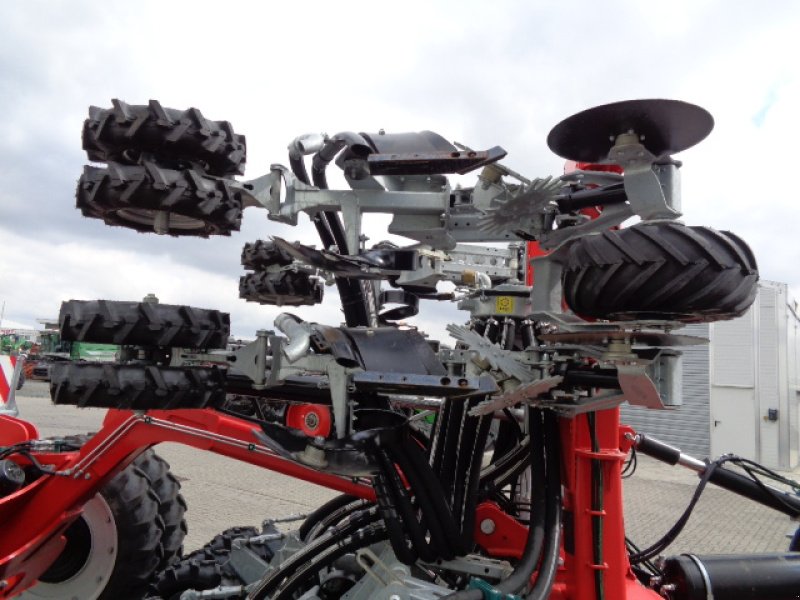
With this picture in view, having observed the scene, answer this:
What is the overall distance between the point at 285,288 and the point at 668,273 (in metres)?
2.92

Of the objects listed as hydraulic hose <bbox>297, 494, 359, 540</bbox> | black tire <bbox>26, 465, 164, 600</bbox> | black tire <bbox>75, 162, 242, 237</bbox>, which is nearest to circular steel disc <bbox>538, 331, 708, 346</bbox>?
black tire <bbox>75, 162, 242, 237</bbox>

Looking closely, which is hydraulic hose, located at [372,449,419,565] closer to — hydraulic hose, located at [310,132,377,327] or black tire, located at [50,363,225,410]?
black tire, located at [50,363,225,410]

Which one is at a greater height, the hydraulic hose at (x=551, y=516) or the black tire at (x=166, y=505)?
the hydraulic hose at (x=551, y=516)

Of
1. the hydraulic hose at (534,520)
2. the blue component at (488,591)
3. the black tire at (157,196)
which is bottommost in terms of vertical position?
the blue component at (488,591)

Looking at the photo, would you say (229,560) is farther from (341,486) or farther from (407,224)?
(407,224)

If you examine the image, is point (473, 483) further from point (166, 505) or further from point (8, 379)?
point (8, 379)

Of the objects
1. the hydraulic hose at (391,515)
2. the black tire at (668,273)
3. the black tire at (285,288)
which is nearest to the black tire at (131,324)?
the hydraulic hose at (391,515)

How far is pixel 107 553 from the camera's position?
3918 mm

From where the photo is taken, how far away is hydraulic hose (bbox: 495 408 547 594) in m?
2.45

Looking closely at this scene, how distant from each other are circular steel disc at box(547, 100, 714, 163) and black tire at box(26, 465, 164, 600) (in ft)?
10.9

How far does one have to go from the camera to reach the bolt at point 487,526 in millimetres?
3191

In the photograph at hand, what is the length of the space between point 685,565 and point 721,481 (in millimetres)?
947

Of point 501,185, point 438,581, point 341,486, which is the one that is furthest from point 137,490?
point 501,185

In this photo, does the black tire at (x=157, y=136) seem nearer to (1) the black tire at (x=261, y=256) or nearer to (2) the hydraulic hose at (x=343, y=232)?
(2) the hydraulic hose at (x=343, y=232)
